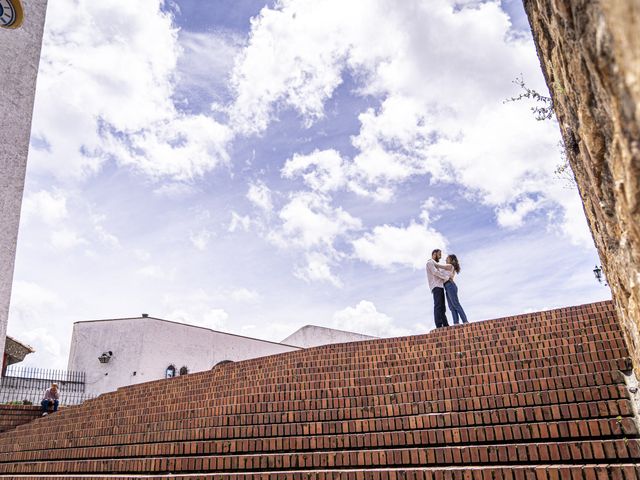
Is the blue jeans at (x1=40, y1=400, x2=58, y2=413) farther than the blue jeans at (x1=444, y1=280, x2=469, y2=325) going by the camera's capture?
Yes

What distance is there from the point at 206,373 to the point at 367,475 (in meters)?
5.14

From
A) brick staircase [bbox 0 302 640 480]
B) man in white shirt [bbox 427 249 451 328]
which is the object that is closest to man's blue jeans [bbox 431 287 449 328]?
man in white shirt [bbox 427 249 451 328]

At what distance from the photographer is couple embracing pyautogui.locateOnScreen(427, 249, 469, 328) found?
28.1ft

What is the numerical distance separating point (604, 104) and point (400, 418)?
13.2 feet

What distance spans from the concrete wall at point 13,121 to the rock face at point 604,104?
1182 centimetres

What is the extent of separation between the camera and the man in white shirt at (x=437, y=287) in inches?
338

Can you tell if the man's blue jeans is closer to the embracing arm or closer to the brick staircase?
the embracing arm

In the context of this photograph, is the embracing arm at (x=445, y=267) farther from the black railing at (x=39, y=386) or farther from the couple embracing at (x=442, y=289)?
the black railing at (x=39, y=386)

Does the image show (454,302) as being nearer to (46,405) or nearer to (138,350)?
(46,405)

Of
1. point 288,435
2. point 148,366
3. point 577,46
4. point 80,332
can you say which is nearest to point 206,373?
point 288,435

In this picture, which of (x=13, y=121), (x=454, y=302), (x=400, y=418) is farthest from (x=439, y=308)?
(x=13, y=121)

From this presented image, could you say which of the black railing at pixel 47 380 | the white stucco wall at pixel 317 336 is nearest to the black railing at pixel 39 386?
the black railing at pixel 47 380

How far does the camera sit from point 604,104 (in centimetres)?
171

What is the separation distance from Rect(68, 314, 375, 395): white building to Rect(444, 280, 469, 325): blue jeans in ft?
44.8
